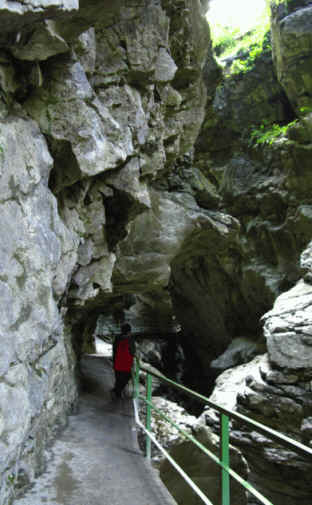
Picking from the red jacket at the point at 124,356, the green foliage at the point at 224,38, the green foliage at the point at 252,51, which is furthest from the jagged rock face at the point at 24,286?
the green foliage at the point at 224,38

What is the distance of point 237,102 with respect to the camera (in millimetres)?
19719

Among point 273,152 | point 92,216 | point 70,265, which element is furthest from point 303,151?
point 70,265

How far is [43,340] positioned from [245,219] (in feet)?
52.8

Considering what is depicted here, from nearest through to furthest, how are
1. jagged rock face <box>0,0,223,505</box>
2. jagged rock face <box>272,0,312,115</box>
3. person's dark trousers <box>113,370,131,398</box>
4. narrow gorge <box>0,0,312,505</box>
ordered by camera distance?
jagged rock face <box>0,0,223,505</box> → narrow gorge <box>0,0,312,505</box> → person's dark trousers <box>113,370,131,398</box> → jagged rock face <box>272,0,312,115</box>

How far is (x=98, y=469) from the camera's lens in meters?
4.60

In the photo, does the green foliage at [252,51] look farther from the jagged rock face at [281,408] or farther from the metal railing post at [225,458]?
the metal railing post at [225,458]

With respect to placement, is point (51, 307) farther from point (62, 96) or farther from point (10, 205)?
point (62, 96)

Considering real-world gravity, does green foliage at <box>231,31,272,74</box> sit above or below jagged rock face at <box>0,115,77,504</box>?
above

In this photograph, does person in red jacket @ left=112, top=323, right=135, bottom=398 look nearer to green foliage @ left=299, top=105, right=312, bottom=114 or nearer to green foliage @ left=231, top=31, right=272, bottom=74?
green foliage @ left=299, top=105, right=312, bottom=114

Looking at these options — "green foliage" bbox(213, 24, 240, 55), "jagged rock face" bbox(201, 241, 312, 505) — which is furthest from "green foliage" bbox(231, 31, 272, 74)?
"jagged rock face" bbox(201, 241, 312, 505)

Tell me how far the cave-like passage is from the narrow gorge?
0.81 feet

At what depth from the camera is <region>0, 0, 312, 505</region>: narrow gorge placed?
10.9 ft

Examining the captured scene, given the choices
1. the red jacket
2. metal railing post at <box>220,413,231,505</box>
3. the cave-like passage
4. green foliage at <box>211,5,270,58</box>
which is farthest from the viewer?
green foliage at <box>211,5,270,58</box>

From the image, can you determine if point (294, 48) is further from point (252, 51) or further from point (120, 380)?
point (120, 380)
